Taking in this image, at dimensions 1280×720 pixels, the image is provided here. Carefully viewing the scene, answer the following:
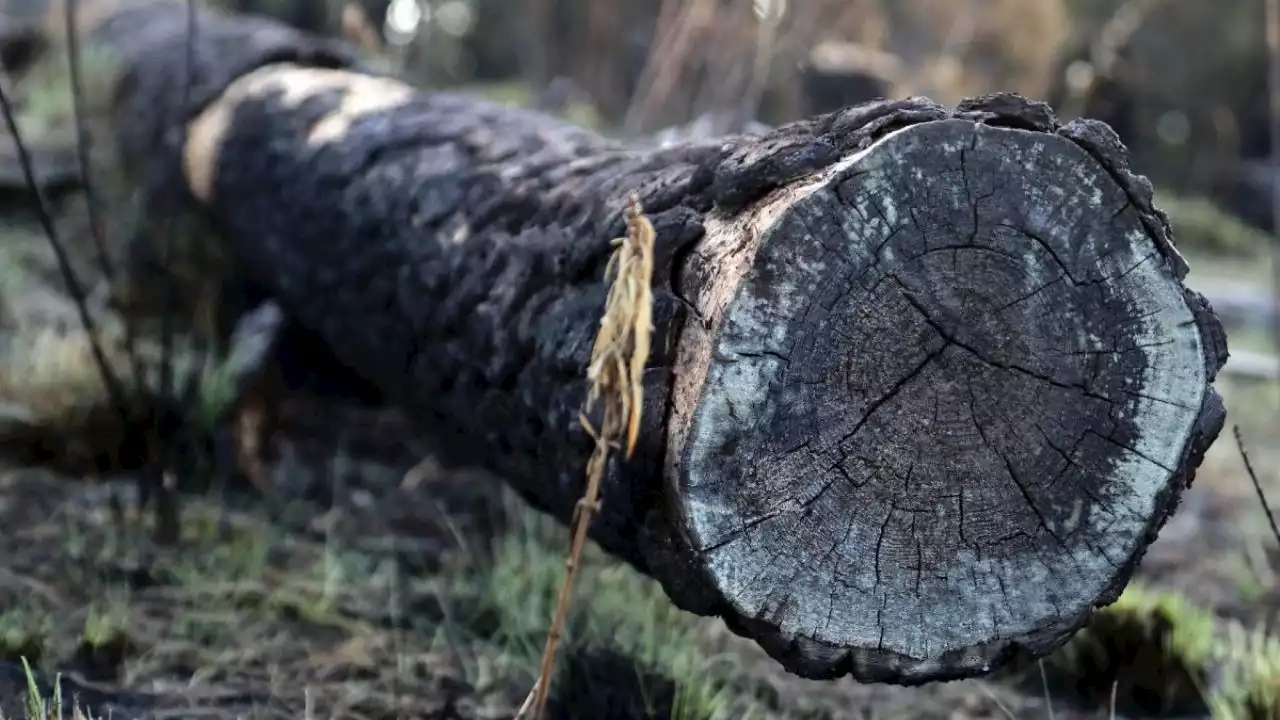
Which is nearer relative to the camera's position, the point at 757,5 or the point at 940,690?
the point at 940,690

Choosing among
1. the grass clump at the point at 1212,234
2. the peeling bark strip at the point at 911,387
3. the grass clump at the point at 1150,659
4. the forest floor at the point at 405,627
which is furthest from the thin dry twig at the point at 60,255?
the grass clump at the point at 1212,234

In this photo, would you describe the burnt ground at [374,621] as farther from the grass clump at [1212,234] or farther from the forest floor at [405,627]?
the grass clump at [1212,234]

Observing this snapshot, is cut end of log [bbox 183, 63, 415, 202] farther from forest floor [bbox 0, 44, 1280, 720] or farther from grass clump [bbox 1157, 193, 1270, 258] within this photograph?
grass clump [bbox 1157, 193, 1270, 258]

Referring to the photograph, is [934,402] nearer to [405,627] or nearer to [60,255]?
[405,627]

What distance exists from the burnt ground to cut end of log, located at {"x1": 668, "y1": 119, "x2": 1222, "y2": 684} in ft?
1.97


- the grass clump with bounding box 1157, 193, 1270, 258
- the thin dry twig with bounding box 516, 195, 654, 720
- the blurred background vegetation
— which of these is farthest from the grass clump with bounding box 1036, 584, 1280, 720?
the grass clump with bounding box 1157, 193, 1270, 258

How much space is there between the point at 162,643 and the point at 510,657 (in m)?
0.67

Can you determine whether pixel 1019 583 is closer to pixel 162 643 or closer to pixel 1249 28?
pixel 162 643

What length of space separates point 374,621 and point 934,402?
143 cm

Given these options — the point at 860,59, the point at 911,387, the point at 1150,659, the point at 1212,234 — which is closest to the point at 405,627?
the point at 911,387

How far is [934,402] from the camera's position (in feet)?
4.77

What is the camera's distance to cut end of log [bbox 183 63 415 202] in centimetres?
288

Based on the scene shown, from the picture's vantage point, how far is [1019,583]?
1501 mm

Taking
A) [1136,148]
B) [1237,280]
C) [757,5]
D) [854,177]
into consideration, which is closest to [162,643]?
[854,177]
